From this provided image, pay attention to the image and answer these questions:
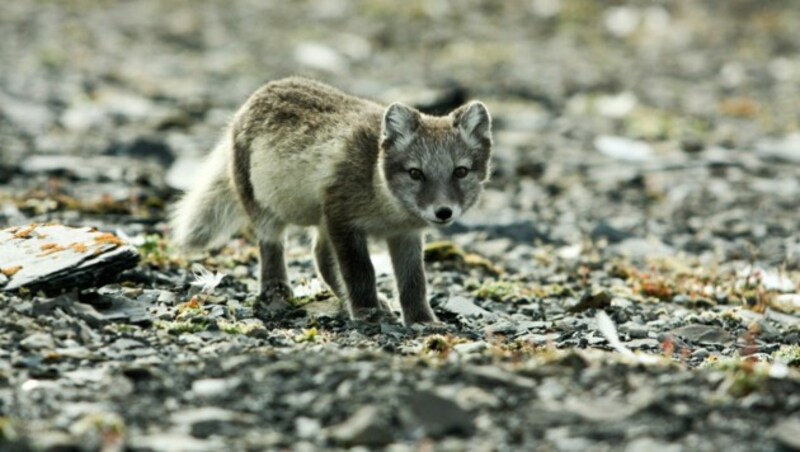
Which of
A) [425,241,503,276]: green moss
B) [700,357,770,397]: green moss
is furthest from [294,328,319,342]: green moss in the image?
[425,241,503,276]: green moss

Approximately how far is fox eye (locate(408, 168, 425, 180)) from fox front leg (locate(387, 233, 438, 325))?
655mm

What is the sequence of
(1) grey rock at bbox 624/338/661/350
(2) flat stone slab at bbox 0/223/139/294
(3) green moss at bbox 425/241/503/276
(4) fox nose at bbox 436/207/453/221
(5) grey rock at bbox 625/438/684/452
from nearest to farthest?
(5) grey rock at bbox 625/438/684/452 → (2) flat stone slab at bbox 0/223/139/294 → (1) grey rock at bbox 624/338/661/350 → (4) fox nose at bbox 436/207/453/221 → (3) green moss at bbox 425/241/503/276

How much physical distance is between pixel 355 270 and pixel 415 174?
0.80 metres

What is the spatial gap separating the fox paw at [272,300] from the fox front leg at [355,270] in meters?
0.50

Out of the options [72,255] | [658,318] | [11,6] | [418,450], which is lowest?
[658,318]

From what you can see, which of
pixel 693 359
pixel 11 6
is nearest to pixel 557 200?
pixel 693 359

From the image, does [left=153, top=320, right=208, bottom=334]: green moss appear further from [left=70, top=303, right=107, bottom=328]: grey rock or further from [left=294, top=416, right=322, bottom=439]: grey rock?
[left=294, top=416, right=322, bottom=439]: grey rock

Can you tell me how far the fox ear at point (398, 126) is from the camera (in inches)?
312

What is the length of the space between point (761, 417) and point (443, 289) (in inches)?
176

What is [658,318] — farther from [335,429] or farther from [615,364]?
[335,429]

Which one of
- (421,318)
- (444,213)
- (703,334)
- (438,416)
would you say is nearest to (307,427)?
(438,416)

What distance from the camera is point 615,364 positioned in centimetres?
578

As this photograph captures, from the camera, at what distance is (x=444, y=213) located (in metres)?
7.63

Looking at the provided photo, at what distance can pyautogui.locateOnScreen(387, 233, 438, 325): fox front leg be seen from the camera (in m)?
8.20
